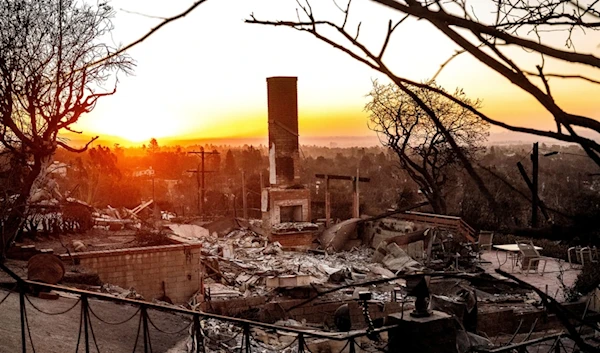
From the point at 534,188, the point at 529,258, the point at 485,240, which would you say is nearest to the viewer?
the point at 534,188

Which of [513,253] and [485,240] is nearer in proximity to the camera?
[513,253]

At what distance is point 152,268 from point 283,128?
32.0 ft

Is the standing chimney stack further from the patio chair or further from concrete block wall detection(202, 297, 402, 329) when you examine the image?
the patio chair

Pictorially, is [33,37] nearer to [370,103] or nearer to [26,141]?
[26,141]

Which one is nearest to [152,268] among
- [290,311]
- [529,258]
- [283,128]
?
[290,311]

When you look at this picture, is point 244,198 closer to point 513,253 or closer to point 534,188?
point 513,253

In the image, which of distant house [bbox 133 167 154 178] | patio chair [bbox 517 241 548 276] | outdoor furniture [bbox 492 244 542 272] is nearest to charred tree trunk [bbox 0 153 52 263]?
outdoor furniture [bbox 492 244 542 272]

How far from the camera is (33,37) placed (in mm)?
12672

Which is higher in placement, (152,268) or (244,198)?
(244,198)

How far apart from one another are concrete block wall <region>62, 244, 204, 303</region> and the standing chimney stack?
336 inches

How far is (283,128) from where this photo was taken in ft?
68.5

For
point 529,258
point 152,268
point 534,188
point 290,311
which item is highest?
point 534,188

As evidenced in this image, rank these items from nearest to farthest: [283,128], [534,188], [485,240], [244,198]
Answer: [534,188], [485,240], [283,128], [244,198]

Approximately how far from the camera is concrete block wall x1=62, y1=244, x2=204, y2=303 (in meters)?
11.9
